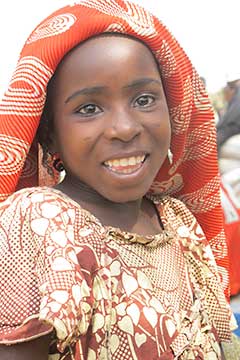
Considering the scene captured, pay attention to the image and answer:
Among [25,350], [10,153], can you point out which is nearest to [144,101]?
[10,153]

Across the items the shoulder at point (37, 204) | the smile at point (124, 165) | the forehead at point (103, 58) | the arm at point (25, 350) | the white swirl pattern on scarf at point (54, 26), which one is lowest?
the arm at point (25, 350)

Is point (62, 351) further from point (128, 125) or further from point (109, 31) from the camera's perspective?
point (109, 31)

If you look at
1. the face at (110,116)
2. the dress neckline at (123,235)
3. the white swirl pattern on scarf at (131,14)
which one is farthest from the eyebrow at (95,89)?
the dress neckline at (123,235)

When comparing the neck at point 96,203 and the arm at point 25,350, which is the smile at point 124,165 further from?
the arm at point 25,350

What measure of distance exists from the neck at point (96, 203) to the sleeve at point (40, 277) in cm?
19

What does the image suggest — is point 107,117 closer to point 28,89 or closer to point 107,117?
point 107,117

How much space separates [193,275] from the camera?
5.88 ft

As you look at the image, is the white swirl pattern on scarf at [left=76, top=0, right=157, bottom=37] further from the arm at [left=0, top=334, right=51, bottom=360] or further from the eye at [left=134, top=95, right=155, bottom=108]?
the arm at [left=0, top=334, right=51, bottom=360]

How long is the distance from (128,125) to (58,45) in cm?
26

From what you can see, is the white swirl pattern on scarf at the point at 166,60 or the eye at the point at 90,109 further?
the white swirl pattern on scarf at the point at 166,60

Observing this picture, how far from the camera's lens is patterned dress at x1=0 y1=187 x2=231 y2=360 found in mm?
1270

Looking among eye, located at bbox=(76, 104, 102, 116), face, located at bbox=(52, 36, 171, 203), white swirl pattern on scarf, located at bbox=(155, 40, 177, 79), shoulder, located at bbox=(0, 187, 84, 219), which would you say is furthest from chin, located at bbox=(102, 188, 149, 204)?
white swirl pattern on scarf, located at bbox=(155, 40, 177, 79)

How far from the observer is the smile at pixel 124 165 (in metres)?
1.51

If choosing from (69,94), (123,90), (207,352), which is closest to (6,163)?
(69,94)
